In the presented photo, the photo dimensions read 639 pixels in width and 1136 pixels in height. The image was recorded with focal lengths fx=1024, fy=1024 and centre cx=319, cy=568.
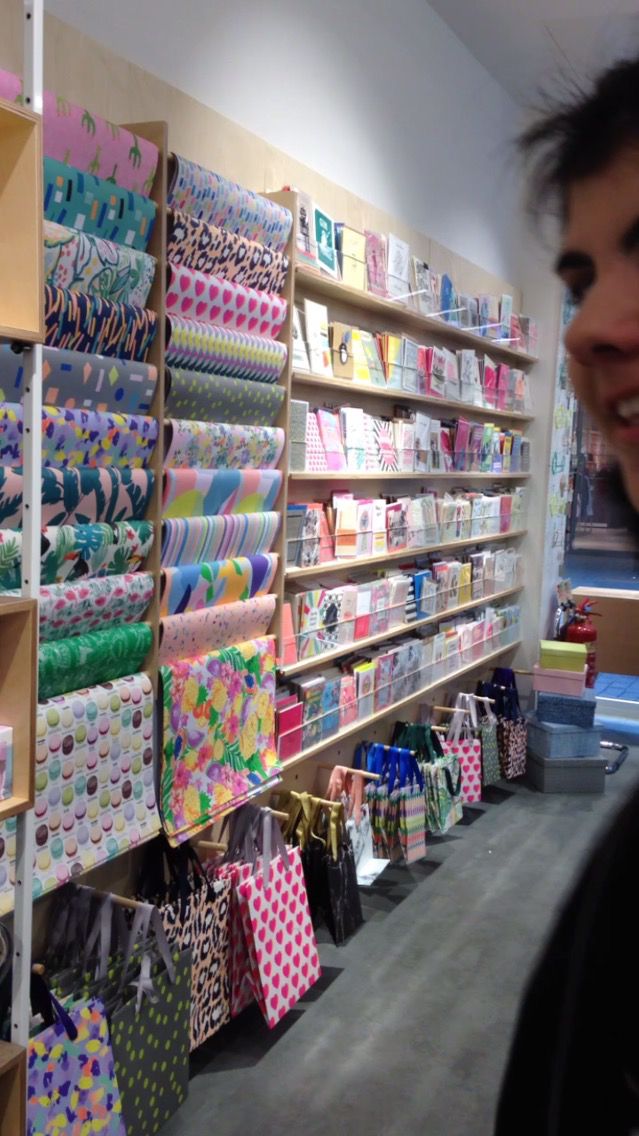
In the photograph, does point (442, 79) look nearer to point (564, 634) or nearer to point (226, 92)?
point (226, 92)

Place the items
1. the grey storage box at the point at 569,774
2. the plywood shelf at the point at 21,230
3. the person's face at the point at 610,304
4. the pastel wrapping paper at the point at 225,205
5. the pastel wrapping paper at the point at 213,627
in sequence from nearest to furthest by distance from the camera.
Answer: the person's face at the point at 610,304
the plywood shelf at the point at 21,230
the pastel wrapping paper at the point at 225,205
the pastel wrapping paper at the point at 213,627
the grey storage box at the point at 569,774

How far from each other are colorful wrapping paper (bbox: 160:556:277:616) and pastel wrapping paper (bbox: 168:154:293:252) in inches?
39.4

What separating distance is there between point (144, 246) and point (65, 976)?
1888mm

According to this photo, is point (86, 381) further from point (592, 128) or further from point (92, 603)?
point (592, 128)

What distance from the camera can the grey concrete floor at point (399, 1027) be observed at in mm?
2812

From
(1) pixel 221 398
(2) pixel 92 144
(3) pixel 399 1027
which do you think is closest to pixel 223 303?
(1) pixel 221 398

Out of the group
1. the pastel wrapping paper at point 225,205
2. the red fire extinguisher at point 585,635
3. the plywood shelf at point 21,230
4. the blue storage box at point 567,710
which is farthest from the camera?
the red fire extinguisher at point 585,635

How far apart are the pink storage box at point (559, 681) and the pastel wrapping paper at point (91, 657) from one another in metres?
3.76

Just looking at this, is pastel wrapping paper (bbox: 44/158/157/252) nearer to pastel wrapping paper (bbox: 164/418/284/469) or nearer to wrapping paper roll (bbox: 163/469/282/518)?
pastel wrapping paper (bbox: 164/418/284/469)

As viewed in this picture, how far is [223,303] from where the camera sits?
9.86 feet

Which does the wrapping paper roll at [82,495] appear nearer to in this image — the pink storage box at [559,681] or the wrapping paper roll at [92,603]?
the wrapping paper roll at [92,603]

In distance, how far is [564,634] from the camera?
6.69 metres

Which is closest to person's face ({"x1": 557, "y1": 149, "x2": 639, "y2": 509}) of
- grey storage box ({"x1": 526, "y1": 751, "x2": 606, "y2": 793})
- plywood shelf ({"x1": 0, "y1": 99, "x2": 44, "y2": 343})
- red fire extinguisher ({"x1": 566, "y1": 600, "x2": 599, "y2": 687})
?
plywood shelf ({"x1": 0, "y1": 99, "x2": 44, "y2": 343})

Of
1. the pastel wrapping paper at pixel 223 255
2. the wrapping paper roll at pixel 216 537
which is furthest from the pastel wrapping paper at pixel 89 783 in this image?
the pastel wrapping paper at pixel 223 255
